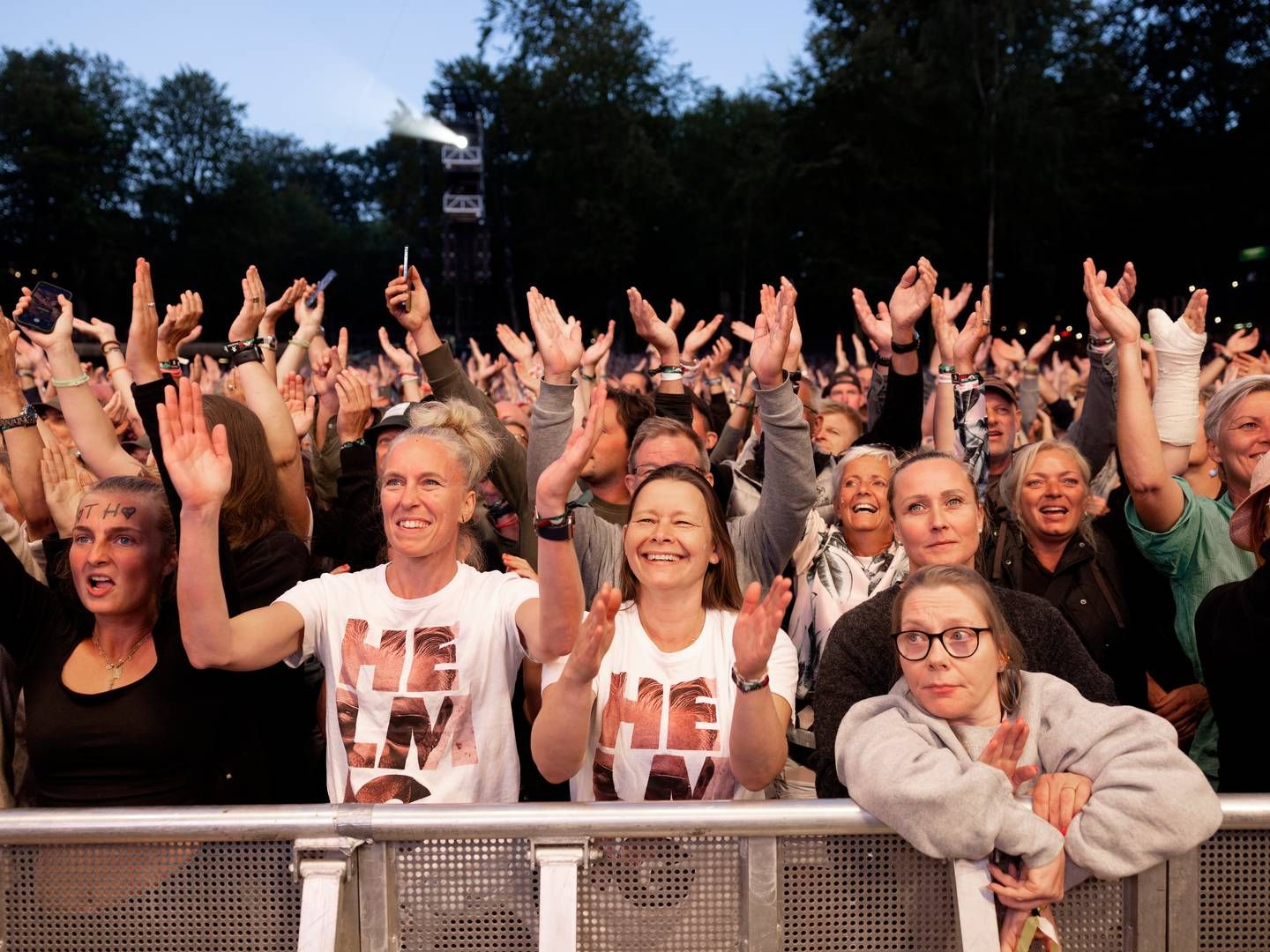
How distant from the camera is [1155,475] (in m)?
3.09

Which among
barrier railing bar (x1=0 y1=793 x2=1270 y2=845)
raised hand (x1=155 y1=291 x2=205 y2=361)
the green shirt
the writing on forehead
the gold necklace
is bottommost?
barrier railing bar (x1=0 y1=793 x2=1270 y2=845)

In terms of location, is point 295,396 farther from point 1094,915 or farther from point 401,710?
point 1094,915

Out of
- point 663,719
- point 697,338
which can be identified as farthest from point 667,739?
point 697,338

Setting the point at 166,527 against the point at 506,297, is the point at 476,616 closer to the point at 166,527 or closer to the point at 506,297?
the point at 166,527

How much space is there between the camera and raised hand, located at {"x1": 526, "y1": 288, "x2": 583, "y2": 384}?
3.41 metres

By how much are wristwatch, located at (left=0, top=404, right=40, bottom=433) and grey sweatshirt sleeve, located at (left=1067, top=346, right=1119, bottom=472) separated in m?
3.56

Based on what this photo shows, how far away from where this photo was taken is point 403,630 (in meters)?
2.62

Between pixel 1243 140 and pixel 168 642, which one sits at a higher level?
pixel 1243 140

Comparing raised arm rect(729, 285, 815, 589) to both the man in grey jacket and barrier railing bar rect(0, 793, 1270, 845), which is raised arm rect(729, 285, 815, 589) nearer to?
the man in grey jacket

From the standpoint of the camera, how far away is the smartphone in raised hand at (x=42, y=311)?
3.63m

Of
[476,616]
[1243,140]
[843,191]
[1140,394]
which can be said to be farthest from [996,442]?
[1243,140]

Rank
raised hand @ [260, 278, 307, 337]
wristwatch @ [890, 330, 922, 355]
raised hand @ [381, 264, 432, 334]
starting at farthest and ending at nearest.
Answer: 1. raised hand @ [260, 278, 307, 337]
2. wristwatch @ [890, 330, 922, 355]
3. raised hand @ [381, 264, 432, 334]

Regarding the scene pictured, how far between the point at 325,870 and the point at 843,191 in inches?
1141

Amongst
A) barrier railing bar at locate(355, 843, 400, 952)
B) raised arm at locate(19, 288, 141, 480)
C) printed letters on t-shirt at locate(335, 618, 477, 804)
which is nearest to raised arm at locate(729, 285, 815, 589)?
printed letters on t-shirt at locate(335, 618, 477, 804)
